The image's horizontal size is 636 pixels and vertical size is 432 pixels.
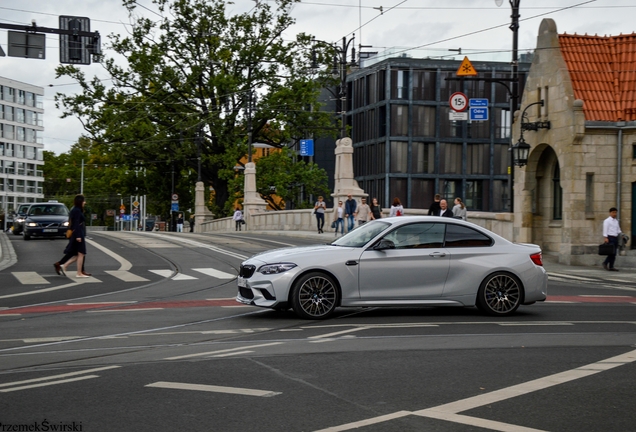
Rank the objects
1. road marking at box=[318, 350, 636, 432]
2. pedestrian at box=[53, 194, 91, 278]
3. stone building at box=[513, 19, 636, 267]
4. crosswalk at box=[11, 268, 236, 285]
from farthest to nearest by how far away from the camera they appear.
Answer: stone building at box=[513, 19, 636, 267]
pedestrian at box=[53, 194, 91, 278]
crosswalk at box=[11, 268, 236, 285]
road marking at box=[318, 350, 636, 432]

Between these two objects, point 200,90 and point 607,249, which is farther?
point 200,90

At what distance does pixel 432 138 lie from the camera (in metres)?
78.1

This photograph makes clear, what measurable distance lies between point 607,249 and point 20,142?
356 feet

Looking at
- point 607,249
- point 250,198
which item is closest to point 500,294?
point 607,249

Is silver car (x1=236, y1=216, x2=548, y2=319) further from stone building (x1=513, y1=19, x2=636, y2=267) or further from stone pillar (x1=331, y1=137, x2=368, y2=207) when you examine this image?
stone pillar (x1=331, y1=137, x2=368, y2=207)

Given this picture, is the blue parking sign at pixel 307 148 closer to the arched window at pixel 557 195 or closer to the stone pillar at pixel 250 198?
the stone pillar at pixel 250 198

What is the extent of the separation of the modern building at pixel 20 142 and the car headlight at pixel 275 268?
108123 mm

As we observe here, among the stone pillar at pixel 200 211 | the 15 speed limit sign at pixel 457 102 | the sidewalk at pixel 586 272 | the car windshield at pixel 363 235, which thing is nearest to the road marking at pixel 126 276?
the car windshield at pixel 363 235

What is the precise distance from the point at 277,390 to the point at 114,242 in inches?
1094

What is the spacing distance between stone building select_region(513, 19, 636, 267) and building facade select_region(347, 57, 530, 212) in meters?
46.1

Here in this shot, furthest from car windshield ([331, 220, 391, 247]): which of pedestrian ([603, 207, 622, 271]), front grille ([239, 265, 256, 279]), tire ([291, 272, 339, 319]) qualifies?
pedestrian ([603, 207, 622, 271])

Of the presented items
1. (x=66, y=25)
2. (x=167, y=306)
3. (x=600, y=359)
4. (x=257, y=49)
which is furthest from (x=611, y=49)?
(x=257, y=49)

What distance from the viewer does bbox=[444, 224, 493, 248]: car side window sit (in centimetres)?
1298

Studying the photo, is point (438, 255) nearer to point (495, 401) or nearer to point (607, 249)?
point (495, 401)
